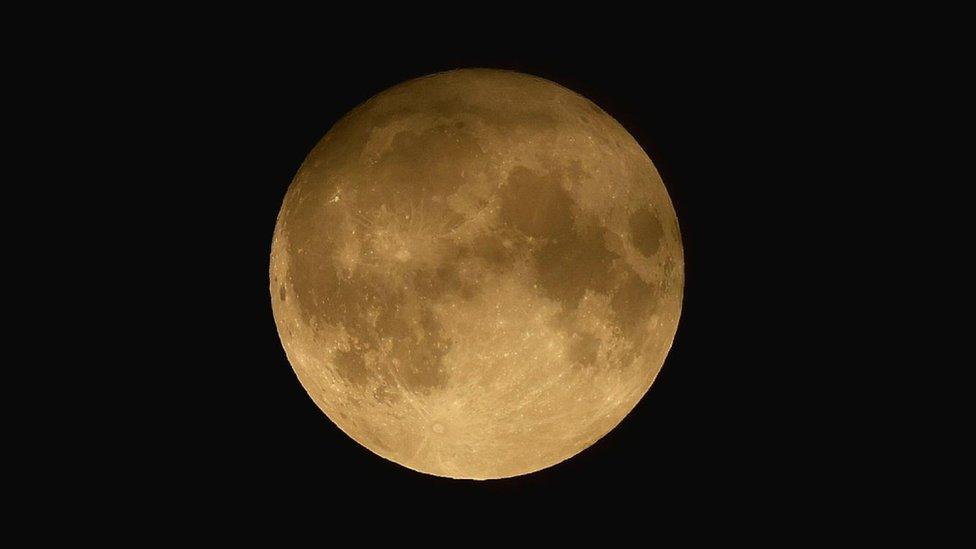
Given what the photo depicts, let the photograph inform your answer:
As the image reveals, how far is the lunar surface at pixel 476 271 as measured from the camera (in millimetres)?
3094

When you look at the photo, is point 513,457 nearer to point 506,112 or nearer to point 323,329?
point 323,329

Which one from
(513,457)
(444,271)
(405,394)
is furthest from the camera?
(513,457)

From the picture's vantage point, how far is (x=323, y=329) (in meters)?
3.38

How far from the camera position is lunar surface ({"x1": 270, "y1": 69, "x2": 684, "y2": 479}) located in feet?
10.2

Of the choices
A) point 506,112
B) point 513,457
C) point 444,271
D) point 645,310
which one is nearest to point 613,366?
point 645,310

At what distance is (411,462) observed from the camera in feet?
12.1

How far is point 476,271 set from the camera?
3064mm

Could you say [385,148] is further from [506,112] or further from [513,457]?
[513,457]

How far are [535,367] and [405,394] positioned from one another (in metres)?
0.62

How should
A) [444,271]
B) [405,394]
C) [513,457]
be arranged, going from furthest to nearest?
[513,457]
[405,394]
[444,271]

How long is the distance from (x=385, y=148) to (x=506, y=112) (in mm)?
593

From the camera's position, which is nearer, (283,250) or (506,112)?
(506,112)

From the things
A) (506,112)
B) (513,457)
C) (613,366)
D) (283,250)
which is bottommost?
(513,457)

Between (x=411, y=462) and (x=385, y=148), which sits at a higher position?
(x=385, y=148)
